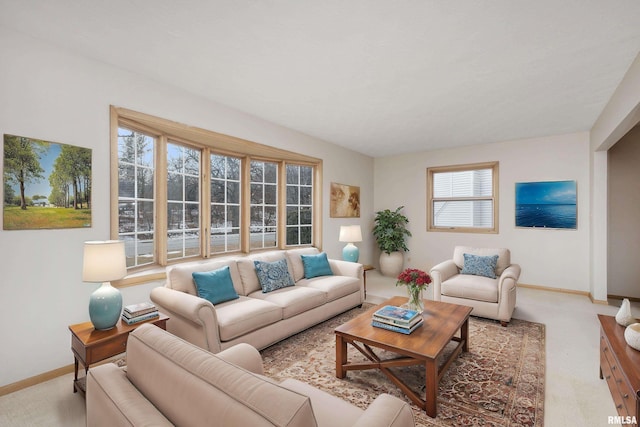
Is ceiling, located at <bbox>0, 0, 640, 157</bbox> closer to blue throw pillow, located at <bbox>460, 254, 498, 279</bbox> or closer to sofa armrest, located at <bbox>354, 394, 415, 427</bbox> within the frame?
blue throw pillow, located at <bbox>460, 254, 498, 279</bbox>

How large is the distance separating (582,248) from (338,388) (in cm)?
491

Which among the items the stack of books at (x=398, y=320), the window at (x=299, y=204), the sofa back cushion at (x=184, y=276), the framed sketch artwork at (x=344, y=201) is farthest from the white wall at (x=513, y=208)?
the sofa back cushion at (x=184, y=276)

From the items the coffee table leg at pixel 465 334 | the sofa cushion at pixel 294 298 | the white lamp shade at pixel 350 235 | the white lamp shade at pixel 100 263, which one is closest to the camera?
the white lamp shade at pixel 100 263

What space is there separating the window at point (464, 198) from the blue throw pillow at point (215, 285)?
4.54 metres

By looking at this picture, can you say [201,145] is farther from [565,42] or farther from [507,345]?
[507,345]

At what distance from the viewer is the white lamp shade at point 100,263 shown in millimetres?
2199

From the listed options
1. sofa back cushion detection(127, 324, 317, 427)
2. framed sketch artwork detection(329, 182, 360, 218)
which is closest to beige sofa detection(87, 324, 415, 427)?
sofa back cushion detection(127, 324, 317, 427)

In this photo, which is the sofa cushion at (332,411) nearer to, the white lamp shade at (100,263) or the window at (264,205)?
the white lamp shade at (100,263)

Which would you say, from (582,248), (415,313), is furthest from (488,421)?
(582,248)

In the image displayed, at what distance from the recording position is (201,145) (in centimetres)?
402

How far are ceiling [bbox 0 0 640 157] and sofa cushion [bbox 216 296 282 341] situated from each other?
222 cm

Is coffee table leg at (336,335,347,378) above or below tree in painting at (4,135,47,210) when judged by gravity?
below

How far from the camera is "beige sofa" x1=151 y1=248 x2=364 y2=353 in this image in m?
2.52

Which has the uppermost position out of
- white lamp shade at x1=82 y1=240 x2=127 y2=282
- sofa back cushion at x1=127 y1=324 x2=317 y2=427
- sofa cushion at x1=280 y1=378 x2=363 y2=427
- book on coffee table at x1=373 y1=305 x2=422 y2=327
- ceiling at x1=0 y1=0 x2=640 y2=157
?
ceiling at x1=0 y1=0 x2=640 y2=157
